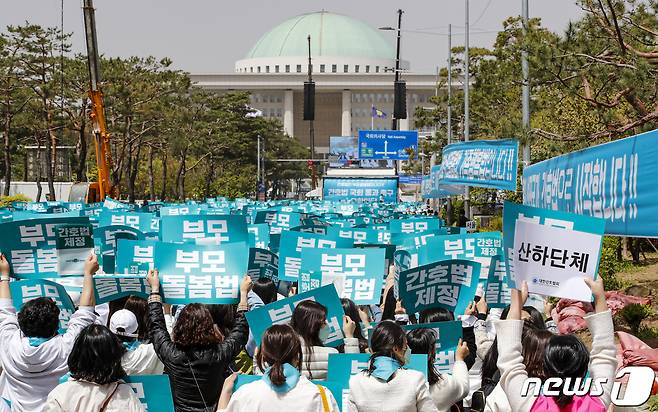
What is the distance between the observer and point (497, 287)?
9.47 meters

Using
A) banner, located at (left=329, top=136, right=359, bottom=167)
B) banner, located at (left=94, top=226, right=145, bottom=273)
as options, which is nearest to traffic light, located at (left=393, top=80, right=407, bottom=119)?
banner, located at (left=94, top=226, right=145, bottom=273)

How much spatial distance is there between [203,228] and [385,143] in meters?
54.7

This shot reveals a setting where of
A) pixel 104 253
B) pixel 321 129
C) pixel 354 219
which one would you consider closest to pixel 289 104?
pixel 321 129

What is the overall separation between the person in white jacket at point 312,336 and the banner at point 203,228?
5182mm

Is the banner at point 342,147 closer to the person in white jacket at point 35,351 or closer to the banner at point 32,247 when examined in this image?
the banner at point 32,247

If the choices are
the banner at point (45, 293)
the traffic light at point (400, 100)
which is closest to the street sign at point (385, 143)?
the traffic light at point (400, 100)

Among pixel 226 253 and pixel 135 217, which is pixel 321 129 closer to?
pixel 135 217

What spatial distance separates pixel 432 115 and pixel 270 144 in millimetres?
44026

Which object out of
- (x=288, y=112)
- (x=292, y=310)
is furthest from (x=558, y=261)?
(x=288, y=112)

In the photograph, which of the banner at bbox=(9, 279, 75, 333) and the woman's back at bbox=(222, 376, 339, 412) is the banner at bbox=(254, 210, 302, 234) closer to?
the banner at bbox=(9, 279, 75, 333)

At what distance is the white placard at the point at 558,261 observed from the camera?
5684 millimetres

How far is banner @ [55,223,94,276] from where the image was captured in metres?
8.93

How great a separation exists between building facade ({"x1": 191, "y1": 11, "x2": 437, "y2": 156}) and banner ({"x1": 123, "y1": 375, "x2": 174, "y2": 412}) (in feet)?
390

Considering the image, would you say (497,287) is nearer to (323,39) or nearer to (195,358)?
Answer: (195,358)
